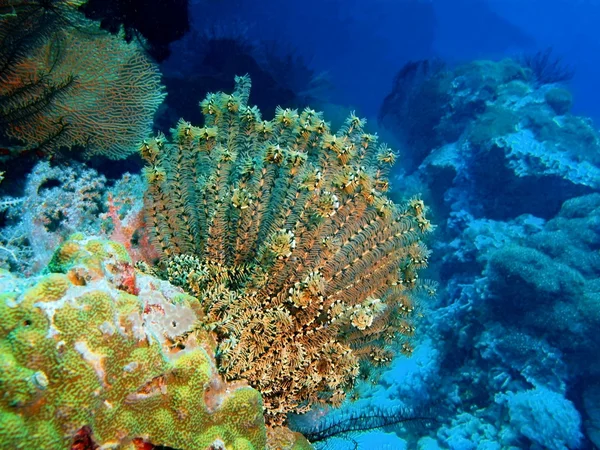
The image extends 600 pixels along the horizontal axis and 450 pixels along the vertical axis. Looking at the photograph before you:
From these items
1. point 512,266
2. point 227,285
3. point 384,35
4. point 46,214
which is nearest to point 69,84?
point 46,214

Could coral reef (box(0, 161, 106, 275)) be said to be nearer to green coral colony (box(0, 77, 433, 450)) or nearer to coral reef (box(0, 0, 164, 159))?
coral reef (box(0, 0, 164, 159))

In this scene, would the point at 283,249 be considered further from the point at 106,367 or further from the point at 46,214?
the point at 46,214

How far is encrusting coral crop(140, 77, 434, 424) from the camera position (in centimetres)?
276

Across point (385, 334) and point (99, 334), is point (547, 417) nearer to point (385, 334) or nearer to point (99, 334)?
point (385, 334)

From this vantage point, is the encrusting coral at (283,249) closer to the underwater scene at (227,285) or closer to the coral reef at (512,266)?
the underwater scene at (227,285)

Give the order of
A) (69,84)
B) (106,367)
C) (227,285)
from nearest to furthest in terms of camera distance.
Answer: (106,367), (227,285), (69,84)

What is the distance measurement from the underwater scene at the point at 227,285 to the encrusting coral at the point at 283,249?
0.02m

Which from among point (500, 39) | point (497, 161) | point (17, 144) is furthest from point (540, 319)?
point (500, 39)

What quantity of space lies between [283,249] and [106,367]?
1407 millimetres

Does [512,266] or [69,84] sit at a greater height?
[512,266]

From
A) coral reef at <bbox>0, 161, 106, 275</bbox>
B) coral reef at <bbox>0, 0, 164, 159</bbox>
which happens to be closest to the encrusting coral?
coral reef at <bbox>0, 161, 106, 275</bbox>

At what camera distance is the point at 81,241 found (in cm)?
212

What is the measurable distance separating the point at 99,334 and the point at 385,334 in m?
2.71

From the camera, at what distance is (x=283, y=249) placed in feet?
9.22
